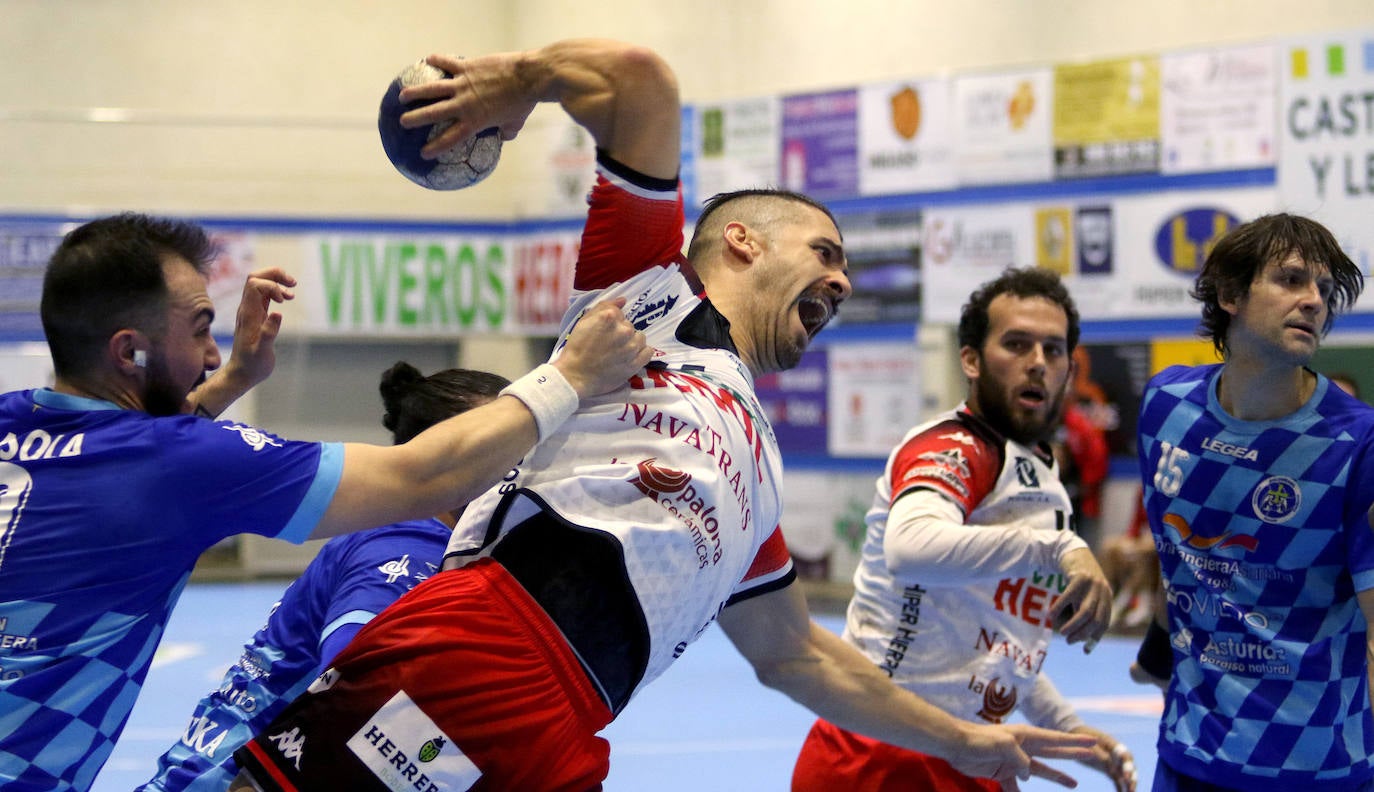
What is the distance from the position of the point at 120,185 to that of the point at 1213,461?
13.4 meters

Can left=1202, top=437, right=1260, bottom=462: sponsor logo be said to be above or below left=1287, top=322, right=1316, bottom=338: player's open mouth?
below

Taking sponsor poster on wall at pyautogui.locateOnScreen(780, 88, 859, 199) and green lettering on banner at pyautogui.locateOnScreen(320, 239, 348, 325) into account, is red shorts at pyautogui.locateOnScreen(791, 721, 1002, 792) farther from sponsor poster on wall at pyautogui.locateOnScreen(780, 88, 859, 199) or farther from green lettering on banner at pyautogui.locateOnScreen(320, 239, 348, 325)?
green lettering on banner at pyautogui.locateOnScreen(320, 239, 348, 325)

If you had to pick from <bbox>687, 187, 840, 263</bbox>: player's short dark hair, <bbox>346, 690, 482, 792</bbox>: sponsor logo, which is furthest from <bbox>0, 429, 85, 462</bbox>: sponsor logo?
<bbox>687, 187, 840, 263</bbox>: player's short dark hair

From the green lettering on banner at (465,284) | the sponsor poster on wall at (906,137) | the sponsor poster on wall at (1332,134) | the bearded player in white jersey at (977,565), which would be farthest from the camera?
the green lettering on banner at (465,284)

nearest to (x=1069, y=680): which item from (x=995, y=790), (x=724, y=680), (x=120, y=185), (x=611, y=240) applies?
(x=724, y=680)

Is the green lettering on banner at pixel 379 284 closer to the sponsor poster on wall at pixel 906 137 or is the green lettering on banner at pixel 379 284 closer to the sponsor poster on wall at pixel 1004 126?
the sponsor poster on wall at pixel 906 137

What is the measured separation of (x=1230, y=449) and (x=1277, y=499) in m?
0.17

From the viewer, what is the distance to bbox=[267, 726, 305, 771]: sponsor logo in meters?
2.17

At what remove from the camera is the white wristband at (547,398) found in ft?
7.72

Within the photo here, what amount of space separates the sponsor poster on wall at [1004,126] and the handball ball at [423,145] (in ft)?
33.3

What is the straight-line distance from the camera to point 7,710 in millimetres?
2336

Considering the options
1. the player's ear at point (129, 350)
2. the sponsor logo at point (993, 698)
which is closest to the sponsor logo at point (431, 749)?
the player's ear at point (129, 350)

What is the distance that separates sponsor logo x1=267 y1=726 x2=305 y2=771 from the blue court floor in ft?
15.7

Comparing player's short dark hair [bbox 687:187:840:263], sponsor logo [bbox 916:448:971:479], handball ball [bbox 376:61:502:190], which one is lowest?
sponsor logo [bbox 916:448:971:479]
